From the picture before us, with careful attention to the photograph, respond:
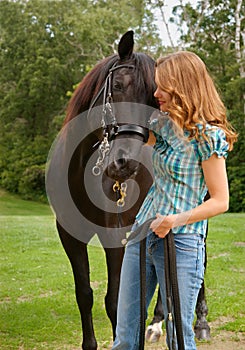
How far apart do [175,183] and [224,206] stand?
246 mm

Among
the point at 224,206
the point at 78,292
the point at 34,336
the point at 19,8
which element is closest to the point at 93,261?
the point at 34,336

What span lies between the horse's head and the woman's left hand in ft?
1.24

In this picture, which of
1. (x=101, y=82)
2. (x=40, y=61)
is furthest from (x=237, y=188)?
(x=101, y=82)

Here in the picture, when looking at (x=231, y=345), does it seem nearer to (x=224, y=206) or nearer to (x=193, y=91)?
(x=224, y=206)

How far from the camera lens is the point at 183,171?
2.29 meters

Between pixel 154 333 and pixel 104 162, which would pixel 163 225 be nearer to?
pixel 104 162

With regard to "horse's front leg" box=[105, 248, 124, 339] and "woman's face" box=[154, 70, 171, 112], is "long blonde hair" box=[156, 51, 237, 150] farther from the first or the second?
"horse's front leg" box=[105, 248, 124, 339]

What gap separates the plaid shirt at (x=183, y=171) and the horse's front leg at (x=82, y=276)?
133 centimetres

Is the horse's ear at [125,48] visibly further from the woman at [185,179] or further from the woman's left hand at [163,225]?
the woman's left hand at [163,225]

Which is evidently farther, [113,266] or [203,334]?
[203,334]

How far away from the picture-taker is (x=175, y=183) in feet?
7.59

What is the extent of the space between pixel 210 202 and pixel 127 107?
0.78m

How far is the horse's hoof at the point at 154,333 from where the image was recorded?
4332mm

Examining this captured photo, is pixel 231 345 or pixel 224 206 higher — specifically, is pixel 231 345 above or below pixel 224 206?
below
